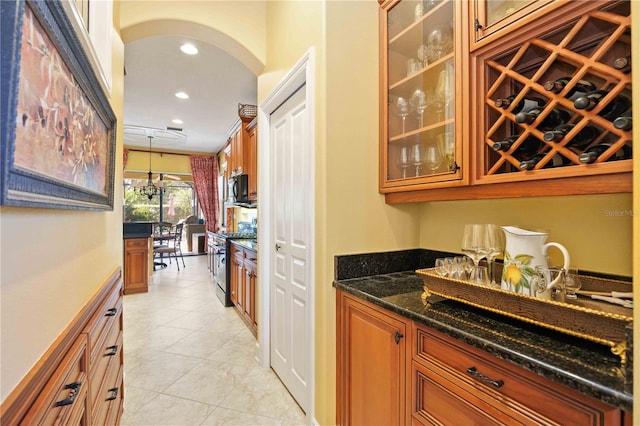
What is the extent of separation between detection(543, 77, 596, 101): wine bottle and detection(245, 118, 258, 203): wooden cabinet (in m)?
3.39

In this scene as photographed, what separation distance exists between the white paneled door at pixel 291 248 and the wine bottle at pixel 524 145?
994 mm

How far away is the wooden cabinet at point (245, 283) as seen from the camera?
3025mm

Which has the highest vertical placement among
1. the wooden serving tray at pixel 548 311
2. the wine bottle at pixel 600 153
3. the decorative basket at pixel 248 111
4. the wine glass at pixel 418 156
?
the decorative basket at pixel 248 111

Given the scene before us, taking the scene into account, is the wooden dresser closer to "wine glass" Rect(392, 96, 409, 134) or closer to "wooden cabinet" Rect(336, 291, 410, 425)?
"wooden cabinet" Rect(336, 291, 410, 425)

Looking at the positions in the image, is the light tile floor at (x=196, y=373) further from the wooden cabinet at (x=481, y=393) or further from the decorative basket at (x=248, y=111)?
the decorative basket at (x=248, y=111)

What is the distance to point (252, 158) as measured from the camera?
424cm

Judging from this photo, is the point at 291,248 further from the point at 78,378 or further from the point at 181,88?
the point at 181,88

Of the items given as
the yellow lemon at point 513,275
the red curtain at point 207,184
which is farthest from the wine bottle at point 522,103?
the red curtain at point 207,184

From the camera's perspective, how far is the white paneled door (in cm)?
189

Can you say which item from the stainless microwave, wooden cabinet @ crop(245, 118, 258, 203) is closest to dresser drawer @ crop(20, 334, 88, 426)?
wooden cabinet @ crop(245, 118, 258, 203)

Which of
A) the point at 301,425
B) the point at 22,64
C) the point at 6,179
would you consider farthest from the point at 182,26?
the point at 301,425

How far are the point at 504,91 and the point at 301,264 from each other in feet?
4.66

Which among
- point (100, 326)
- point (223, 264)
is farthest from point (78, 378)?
point (223, 264)

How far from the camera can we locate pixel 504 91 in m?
1.28
